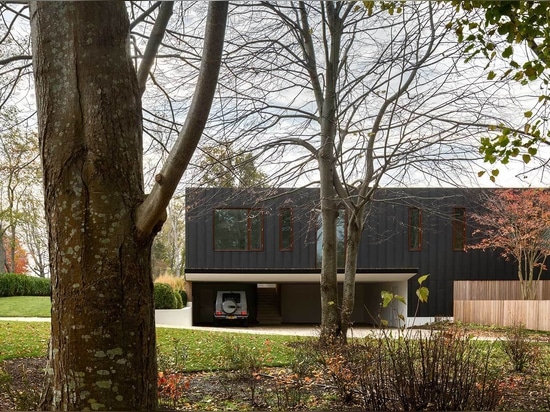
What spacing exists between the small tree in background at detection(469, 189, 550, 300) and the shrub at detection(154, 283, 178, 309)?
15.2 ft

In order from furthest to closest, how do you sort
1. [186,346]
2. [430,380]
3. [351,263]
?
[351,263]
[186,346]
[430,380]

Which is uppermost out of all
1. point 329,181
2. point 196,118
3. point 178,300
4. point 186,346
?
point 329,181

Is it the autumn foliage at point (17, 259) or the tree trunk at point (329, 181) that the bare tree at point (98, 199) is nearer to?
the tree trunk at point (329, 181)

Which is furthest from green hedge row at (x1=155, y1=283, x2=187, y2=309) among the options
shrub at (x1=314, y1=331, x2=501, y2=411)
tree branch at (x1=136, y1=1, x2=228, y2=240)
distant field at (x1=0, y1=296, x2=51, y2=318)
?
tree branch at (x1=136, y1=1, x2=228, y2=240)

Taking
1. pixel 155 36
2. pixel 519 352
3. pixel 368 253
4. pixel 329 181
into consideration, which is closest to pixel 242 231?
pixel 368 253

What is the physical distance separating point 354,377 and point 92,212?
6.20 ft

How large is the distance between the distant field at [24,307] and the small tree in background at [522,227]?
6.09m

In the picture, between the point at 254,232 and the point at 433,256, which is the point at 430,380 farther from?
the point at 254,232

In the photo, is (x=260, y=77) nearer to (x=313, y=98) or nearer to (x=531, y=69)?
(x=313, y=98)

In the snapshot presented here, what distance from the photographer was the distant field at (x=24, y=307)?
21.1 feet

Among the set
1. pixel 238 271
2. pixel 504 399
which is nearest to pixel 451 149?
pixel 504 399

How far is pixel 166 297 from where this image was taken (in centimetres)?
764

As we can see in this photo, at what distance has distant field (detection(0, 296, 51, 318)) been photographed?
21.1 ft

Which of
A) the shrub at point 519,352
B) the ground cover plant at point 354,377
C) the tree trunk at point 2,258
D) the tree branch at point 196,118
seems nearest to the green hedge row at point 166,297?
the tree trunk at point 2,258
